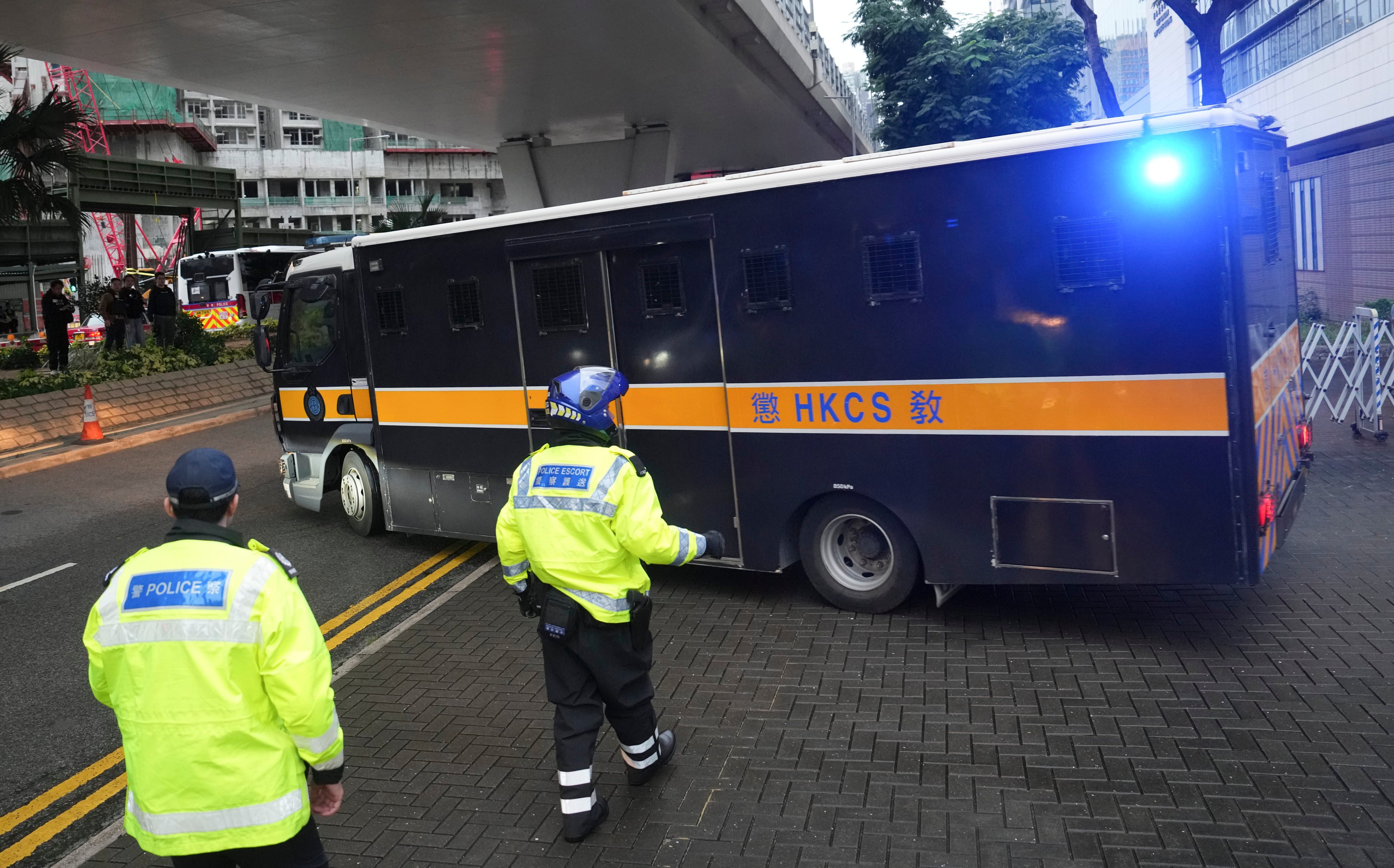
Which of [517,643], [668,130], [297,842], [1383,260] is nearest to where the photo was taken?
[297,842]

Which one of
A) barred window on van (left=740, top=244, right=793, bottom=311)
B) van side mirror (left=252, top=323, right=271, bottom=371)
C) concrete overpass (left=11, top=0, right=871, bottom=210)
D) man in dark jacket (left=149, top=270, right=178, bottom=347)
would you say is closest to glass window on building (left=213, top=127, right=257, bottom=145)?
concrete overpass (left=11, top=0, right=871, bottom=210)

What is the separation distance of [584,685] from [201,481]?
6.31 feet

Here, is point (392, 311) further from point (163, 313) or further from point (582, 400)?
point (163, 313)

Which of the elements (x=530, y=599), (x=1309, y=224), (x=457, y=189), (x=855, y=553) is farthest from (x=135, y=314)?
(x=457, y=189)

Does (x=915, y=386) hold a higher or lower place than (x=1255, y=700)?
higher

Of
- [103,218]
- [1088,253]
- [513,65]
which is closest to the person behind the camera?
[1088,253]

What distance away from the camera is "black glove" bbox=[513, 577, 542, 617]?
474 cm

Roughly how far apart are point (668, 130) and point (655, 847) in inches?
1024

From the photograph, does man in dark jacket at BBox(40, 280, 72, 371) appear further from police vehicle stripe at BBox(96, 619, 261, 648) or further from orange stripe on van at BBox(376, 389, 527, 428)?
police vehicle stripe at BBox(96, 619, 261, 648)

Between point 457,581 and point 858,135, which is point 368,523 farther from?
point 858,135

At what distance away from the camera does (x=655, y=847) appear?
4.60 metres

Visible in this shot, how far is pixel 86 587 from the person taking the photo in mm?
9578

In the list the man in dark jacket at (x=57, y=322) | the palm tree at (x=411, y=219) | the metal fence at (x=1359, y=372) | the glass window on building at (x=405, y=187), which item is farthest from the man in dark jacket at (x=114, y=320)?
the glass window on building at (x=405, y=187)

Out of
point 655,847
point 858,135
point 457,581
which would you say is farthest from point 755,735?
point 858,135
